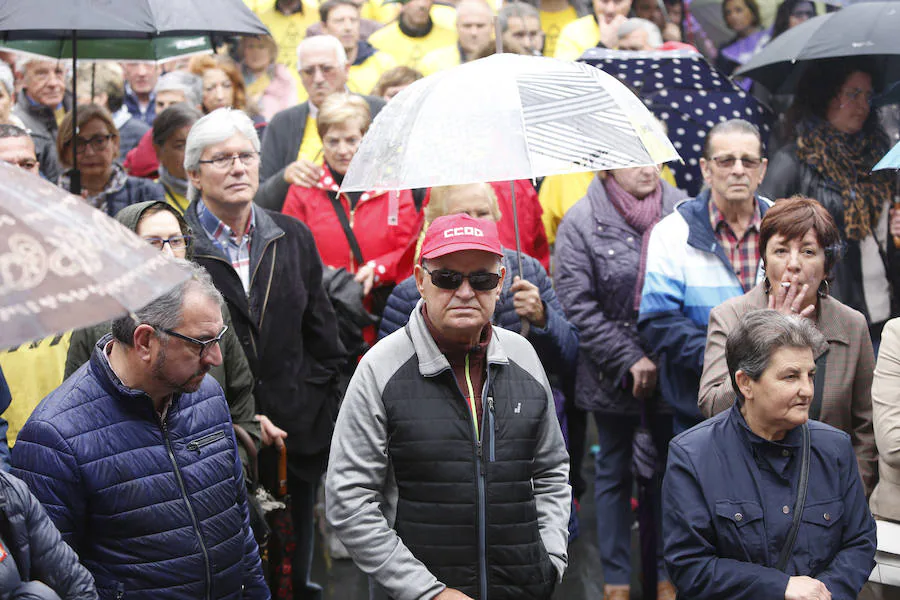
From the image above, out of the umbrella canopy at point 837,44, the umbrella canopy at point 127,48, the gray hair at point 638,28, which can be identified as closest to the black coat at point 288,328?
the umbrella canopy at point 127,48

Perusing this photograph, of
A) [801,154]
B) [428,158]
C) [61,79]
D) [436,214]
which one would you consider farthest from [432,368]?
[61,79]

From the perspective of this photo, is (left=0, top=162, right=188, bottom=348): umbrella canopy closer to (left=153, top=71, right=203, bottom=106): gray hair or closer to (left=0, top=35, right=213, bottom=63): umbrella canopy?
(left=0, top=35, right=213, bottom=63): umbrella canopy

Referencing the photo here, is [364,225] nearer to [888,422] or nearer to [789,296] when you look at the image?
[789,296]

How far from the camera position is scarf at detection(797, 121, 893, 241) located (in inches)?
259

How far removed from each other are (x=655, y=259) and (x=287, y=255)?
69.4 inches

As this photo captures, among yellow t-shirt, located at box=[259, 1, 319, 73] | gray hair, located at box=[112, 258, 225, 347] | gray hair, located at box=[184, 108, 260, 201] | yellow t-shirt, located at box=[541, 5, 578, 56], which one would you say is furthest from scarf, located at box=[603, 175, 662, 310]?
yellow t-shirt, located at box=[259, 1, 319, 73]

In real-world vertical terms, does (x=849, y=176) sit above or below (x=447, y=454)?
above

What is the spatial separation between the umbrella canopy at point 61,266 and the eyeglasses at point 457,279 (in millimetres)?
1599

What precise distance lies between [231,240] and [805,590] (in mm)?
2986

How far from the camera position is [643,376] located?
6.09 m

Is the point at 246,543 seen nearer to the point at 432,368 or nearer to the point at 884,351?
the point at 432,368

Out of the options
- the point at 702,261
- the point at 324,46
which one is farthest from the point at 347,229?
the point at 702,261

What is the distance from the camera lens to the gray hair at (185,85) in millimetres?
8259

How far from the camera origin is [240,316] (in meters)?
5.40
